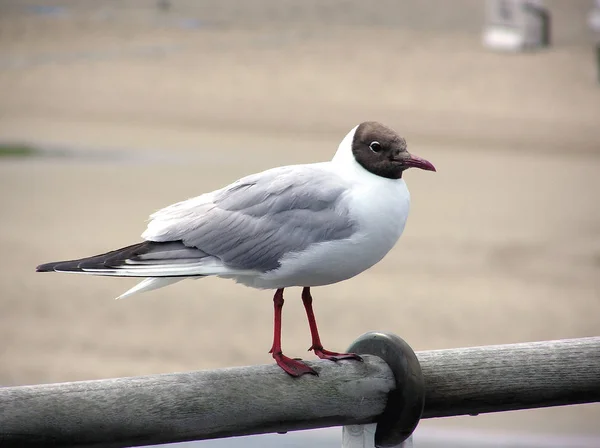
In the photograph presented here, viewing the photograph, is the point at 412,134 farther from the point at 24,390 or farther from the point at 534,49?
the point at 24,390

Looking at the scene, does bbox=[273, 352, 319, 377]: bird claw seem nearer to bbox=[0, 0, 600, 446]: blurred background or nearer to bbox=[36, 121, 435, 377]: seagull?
bbox=[36, 121, 435, 377]: seagull

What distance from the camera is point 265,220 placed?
9.03 ft

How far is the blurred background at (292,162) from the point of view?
7.76 meters

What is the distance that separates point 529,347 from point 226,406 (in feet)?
2.39

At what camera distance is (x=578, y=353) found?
2.59 meters

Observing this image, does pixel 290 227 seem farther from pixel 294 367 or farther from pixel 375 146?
pixel 294 367

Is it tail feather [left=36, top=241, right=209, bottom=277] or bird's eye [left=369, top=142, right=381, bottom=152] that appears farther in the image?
bird's eye [left=369, top=142, right=381, bottom=152]

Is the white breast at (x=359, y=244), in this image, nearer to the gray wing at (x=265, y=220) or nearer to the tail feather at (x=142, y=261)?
the gray wing at (x=265, y=220)

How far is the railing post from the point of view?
2408 mm

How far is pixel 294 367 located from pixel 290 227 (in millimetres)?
376

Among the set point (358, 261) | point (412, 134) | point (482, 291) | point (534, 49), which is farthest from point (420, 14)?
point (358, 261)

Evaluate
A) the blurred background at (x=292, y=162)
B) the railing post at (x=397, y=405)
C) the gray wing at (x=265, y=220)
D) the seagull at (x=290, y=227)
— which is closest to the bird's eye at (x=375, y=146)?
the seagull at (x=290, y=227)

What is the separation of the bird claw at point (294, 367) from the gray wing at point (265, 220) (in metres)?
0.25

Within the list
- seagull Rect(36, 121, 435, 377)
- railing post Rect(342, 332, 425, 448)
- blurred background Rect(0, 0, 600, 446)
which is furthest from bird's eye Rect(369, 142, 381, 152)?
blurred background Rect(0, 0, 600, 446)
